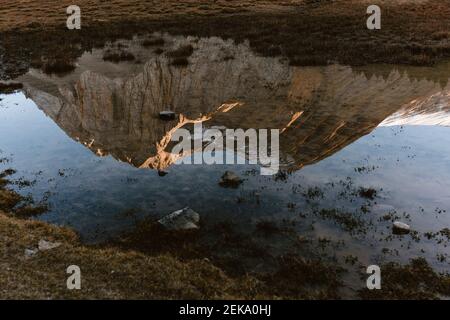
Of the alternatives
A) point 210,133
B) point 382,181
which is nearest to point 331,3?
point 210,133

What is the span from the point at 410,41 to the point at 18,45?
49993 mm

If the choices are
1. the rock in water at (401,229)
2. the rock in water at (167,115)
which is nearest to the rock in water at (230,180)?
the rock in water at (401,229)

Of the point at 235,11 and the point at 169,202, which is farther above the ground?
the point at 235,11

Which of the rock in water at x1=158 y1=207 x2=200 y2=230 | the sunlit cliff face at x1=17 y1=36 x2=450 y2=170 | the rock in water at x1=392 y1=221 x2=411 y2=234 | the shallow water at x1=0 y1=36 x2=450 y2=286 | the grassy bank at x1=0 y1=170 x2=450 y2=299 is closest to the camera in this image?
the grassy bank at x1=0 y1=170 x2=450 y2=299

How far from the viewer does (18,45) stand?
58.5 meters

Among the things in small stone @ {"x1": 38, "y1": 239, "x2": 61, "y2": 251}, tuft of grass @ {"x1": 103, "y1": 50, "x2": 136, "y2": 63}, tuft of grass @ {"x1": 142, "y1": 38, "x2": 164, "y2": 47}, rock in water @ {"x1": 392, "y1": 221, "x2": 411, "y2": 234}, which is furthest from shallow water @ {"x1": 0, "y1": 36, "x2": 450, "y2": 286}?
tuft of grass @ {"x1": 142, "y1": 38, "x2": 164, "y2": 47}

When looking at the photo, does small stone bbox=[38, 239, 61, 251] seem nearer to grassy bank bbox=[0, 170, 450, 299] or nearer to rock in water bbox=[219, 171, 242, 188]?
grassy bank bbox=[0, 170, 450, 299]

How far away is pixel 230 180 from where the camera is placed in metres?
19.8

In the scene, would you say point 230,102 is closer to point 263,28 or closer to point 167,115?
point 167,115

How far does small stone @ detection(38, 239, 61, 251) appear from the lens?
13.7 m

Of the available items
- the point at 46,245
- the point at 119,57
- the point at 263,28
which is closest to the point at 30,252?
the point at 46,245

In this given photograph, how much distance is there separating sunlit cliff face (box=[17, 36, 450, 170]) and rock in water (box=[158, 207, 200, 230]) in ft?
20.8

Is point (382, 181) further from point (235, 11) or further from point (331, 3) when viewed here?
point (331, 3)

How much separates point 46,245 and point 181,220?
466 centimetres
